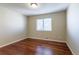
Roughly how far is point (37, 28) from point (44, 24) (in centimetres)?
64

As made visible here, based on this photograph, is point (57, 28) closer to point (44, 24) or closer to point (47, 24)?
point (47, 24)

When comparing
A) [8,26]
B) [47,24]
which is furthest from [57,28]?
[8,26]

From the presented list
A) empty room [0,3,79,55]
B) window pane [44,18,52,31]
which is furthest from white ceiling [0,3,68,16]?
window pane [44,18,52,31]

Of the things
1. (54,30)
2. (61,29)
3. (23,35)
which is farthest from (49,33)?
(23,35)

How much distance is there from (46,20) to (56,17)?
0.75 m

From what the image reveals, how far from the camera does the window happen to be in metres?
4.82

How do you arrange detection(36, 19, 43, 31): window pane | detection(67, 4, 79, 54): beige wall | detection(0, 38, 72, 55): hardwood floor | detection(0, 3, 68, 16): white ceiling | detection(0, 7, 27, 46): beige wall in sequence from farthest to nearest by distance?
detection(36, 19, 43, 31): window pane
detection(0, 7, 27, 46): beige wall
detection(0, 3, 68, 16): white ceiling
detection(0, 38, 72, 55): hardwood floor
detection(67, 4, 79, 54): beige wall

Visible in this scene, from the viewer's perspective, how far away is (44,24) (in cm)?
505

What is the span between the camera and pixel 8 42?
12.0ft

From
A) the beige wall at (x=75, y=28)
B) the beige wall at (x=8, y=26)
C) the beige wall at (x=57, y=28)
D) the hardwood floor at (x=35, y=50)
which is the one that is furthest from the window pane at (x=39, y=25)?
the beige wall at (x=75, y=28)

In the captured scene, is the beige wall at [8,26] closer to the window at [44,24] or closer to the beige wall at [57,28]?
the window at [44,24]

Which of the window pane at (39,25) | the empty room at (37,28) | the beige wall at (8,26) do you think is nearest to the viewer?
the empty room at (37,28)

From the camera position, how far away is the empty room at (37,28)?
9.87 feet

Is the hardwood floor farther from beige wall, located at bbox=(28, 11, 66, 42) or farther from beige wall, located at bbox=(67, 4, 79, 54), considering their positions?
beige wall, located at bbox=(28, 11, 66, 42)
